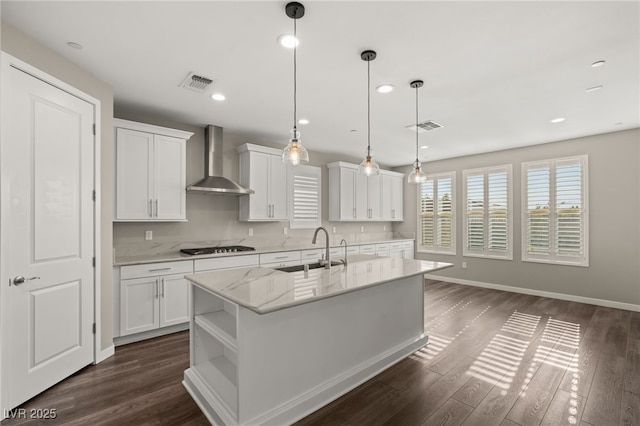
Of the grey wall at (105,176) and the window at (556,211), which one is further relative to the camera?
the window at (556,211)

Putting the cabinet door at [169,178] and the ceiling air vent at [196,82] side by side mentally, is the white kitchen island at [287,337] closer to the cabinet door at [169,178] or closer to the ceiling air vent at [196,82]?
the cabinet door at [169,178]

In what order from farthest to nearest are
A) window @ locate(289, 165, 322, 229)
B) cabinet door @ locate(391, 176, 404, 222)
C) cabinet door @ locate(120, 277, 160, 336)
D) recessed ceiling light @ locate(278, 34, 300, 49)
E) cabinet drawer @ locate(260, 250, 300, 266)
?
cabinet door @ locate(391, 176, 404, 222) → window @ locate(289, 165, 322, 229) → cabinet drawer @ locate(260, 250, 300, 266) → cabinet door @ locate(120, 277, 160, 336) → recessed ceiling light @ locate(278, 34, 300, 49)

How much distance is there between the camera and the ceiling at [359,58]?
2002 millimetres

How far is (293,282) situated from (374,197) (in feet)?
15.8

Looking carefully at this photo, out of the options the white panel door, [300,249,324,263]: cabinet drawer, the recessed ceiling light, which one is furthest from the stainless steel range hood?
the recessed ceiling light

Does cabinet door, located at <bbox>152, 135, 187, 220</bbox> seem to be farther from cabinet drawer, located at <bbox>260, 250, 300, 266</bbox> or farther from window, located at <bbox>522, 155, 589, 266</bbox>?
window, located at <bbox>522, 155, 589, 266</bbox>

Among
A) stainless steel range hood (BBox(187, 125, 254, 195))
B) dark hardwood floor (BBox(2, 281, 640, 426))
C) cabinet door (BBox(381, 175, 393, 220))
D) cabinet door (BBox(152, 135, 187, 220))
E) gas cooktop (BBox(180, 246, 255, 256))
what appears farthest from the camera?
cabinet door (BBox(381, 175, 393, 220))

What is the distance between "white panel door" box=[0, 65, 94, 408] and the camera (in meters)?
2.15

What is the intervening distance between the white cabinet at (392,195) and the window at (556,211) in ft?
8.47

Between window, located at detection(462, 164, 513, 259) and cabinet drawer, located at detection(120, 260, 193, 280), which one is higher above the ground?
window, located at detection(462, 164, 513, 259)

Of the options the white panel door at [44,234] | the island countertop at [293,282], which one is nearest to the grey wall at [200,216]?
the white panel door at [44,234]

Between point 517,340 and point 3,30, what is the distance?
5.42 m

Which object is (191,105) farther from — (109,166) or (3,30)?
(3,30)

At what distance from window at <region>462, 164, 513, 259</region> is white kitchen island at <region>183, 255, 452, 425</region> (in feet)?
12.3
